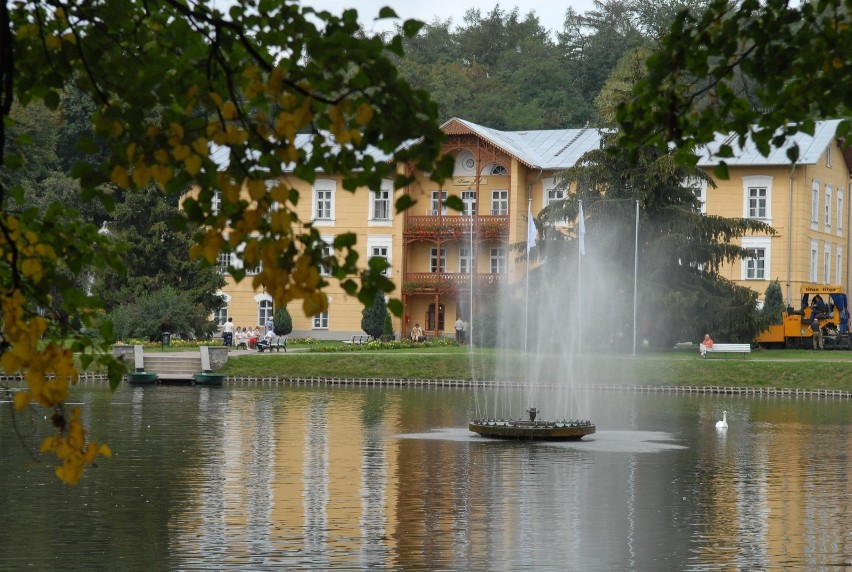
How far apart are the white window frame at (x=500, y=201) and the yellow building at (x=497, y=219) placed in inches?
1.7

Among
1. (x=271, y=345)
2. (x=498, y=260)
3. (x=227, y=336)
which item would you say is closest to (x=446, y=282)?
(x=498, y=260)

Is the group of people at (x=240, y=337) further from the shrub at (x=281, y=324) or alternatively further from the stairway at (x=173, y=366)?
the stairway at (x=173, y=366)

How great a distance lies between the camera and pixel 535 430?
2538 cm

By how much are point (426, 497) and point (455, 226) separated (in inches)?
1791

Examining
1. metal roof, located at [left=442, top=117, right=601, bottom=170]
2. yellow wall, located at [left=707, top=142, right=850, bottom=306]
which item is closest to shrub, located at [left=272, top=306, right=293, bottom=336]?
metal roof, located at [left=442, top=117, right=601, bottom=170]

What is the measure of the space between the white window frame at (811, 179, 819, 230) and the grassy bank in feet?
49.9

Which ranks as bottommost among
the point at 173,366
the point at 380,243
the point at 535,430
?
the point at 535,430

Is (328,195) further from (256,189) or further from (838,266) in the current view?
(256,189)

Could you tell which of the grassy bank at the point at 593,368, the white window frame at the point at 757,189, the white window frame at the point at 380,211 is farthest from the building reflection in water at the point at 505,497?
the white window frame at the point at 380,211

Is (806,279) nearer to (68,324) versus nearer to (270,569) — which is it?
(270,569)

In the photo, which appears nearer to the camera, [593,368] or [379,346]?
[593,368]

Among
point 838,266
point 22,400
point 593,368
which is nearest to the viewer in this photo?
point 22,400

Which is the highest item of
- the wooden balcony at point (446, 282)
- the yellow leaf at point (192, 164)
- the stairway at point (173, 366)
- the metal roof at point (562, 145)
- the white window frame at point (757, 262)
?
the metal roof at point (562, 145)

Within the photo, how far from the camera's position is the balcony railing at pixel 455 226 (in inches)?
2457
